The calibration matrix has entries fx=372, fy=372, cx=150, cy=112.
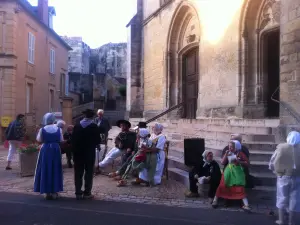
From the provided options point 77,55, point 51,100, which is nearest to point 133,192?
point 51,100

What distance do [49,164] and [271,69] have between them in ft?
22.6

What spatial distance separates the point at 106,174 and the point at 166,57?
7651 millimetres

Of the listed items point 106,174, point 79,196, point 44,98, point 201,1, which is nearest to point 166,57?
point 201,1

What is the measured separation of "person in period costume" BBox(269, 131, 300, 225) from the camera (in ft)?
17.2

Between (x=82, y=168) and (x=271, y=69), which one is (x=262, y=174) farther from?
(x=271, y=69)

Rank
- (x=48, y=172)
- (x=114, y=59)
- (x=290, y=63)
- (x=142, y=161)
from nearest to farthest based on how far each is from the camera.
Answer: (x=48, y=172)
(x=142, y=161)
(x=290, y=63)
(x=114, y=59)

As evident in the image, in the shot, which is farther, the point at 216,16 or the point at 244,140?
the point at 216,16

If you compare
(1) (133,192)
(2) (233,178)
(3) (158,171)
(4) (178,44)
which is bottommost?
(1) (133,192)

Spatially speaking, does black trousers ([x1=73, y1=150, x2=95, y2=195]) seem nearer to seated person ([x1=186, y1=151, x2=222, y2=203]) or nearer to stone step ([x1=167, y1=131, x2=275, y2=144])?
seated person ([x1=186, y1=151, x2=222, y2=203])

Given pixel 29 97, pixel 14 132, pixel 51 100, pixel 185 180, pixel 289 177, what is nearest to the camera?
pixel 289 177

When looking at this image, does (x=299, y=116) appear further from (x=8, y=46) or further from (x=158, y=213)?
Answer: (x=8, y=46)

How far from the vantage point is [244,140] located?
8.16 m

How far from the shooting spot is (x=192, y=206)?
6.30 meters

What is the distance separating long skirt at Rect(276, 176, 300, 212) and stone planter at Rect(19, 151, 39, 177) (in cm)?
590
